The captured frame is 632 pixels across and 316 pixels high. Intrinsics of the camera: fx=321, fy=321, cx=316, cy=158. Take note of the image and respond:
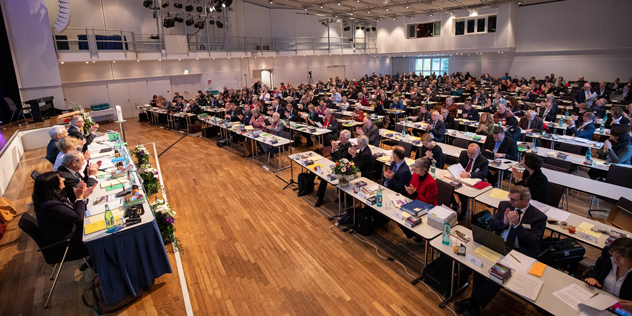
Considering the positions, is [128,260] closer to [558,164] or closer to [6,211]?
[6,211]

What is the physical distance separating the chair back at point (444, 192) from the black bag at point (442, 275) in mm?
1059

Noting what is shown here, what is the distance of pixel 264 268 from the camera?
16.2 feet

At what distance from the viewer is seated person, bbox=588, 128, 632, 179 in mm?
5914

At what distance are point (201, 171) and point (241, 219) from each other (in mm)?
3542

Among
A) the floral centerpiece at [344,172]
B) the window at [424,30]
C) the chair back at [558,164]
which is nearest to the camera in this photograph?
the floral centerpiece at [344,172]

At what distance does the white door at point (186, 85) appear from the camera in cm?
2056

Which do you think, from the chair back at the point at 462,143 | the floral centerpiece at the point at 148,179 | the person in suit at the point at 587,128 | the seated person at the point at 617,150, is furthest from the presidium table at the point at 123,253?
the person in suit at the point at 587,128

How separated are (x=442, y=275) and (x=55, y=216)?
4973 millimetres

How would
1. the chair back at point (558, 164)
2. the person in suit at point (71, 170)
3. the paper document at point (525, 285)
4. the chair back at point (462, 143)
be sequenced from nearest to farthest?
the paper document at point (525, 285) < the person in suit at point (71, 170) < the chair back at point (558, 164) < the chair back at point (462, 143)

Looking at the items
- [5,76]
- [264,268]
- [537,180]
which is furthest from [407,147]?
[5,76]

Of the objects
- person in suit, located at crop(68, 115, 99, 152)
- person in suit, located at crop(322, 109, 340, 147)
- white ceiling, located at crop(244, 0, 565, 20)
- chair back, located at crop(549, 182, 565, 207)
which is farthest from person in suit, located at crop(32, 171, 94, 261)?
white ceiling, located at crop(244, 0, 565, 20)

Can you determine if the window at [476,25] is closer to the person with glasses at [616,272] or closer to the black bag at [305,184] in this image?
the black bag at [305,184]

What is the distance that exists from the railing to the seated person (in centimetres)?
1818

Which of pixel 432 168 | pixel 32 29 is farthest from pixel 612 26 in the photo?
pixel 32 29
